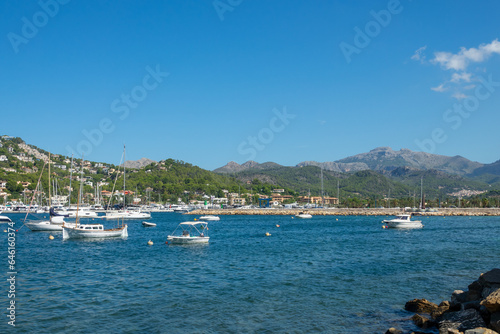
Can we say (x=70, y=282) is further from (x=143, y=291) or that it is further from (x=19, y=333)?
(x=19, y=333)

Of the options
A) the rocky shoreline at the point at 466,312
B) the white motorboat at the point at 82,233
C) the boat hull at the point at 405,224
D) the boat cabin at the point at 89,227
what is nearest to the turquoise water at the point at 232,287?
the rocky shoreline at the point at 466,312

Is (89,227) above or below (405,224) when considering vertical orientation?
above

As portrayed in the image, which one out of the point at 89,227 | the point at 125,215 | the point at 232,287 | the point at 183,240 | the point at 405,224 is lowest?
the point at 125,215

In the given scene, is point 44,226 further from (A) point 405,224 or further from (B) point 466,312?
(A) point 405,224

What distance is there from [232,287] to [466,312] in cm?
1241

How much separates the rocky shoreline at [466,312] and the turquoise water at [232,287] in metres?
0.85

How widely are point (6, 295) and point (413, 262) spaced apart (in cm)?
2835

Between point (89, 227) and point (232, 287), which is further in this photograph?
point (89, 227)

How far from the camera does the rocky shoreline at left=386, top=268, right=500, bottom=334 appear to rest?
1309 cm

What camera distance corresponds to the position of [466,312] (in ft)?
47.9

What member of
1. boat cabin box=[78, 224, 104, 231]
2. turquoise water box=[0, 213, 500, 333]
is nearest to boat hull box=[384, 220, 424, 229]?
turquoise water box=[0, 213, 500, 333]

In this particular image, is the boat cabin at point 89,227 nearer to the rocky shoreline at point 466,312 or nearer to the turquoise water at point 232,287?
the turquoise water at point 232,287

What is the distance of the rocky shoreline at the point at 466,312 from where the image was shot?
13093mm

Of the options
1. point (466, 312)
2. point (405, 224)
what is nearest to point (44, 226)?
point (466, 312)
